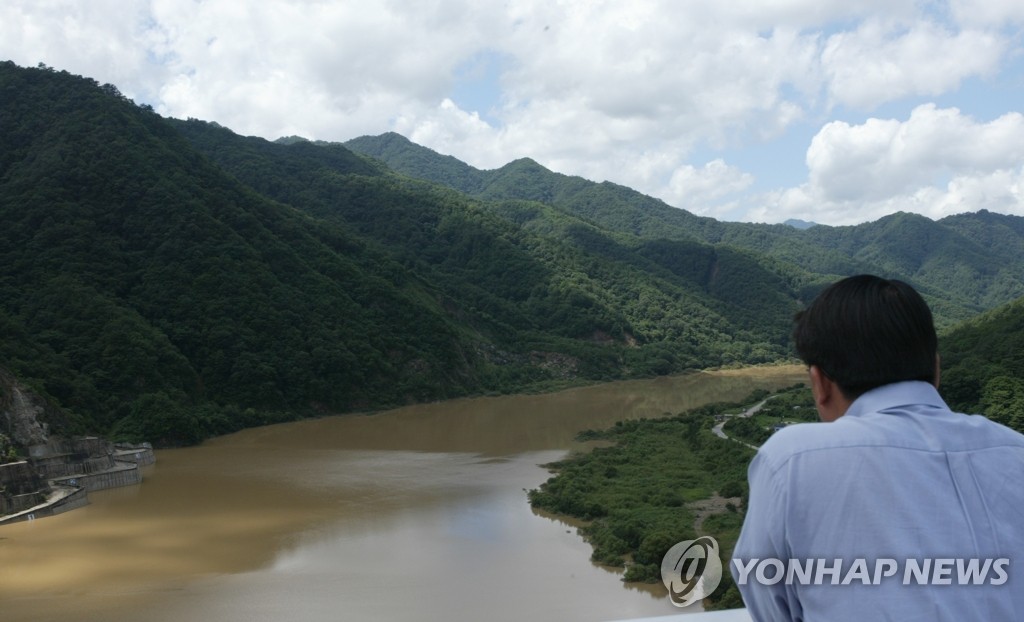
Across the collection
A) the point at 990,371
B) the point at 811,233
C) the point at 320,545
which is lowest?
the point at 320,545

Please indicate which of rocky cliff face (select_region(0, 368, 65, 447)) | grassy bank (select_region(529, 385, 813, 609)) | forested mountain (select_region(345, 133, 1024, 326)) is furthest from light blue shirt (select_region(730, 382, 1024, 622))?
forested mountain (select_region(345, 133, 1024, 326))

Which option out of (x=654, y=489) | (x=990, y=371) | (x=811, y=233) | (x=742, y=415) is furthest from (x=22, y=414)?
(x=811, y=233)

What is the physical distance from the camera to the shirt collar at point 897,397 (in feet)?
4.46

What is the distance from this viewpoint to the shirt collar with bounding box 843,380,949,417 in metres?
1.36

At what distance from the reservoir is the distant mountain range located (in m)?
5.36

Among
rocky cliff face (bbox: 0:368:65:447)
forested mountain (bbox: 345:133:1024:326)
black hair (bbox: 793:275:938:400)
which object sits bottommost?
black hair (bbox: 793:275:938:400)

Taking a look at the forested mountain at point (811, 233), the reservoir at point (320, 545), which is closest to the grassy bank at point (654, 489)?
the reservoir at point (320, 545)

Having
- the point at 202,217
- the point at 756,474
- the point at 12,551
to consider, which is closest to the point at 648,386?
the point at 202,217

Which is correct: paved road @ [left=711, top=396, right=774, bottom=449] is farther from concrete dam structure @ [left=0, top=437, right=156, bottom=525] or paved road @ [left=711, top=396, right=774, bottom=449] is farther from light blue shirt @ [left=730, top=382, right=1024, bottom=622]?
light blue shirt @ [left=730, top=382, right=1024, bottom=622]

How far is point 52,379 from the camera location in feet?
88.4

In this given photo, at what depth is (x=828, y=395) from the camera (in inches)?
58.3

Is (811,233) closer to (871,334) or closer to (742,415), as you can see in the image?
(742,415)

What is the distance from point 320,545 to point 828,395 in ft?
50.9

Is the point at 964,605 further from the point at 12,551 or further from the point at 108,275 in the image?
the point at 108,275
